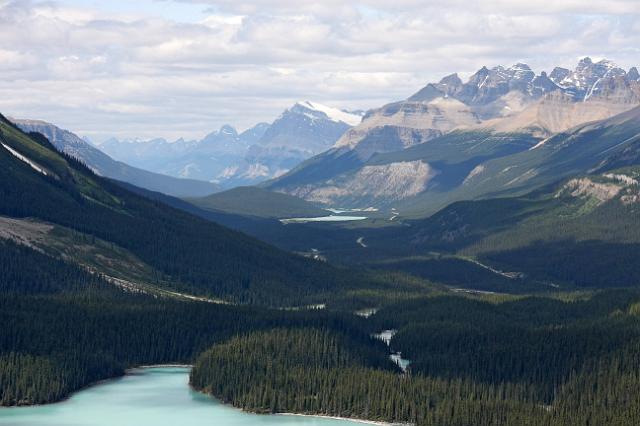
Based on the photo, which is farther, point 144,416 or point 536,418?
point 144,416

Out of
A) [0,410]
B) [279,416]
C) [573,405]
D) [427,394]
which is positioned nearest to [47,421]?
[0,410]

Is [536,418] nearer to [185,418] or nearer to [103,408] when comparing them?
[185,418]

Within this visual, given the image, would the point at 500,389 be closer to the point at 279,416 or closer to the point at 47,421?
the point at 279,416

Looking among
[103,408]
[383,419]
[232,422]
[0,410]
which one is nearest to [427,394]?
[383,419]

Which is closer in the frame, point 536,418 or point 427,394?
point 536,418

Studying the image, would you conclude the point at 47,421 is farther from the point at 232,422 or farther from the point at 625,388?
the point at 625,388

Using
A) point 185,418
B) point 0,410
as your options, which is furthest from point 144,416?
point 0,410

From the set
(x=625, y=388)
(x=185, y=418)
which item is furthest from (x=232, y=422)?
(x=625, y=388)
